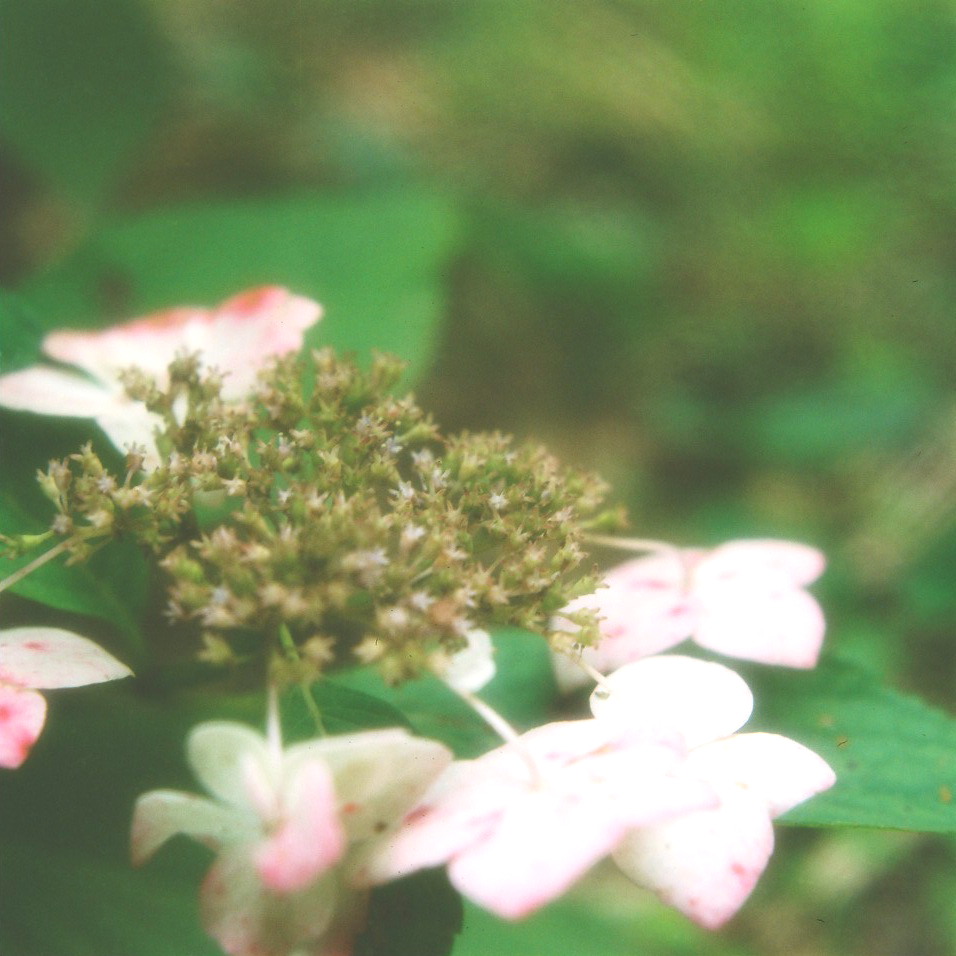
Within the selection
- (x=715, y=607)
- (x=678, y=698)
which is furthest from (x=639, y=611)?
(x=678, y=698)

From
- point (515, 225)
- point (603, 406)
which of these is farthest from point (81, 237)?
point (603, 406)

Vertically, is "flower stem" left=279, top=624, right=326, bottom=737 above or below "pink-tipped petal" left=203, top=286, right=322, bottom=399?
below

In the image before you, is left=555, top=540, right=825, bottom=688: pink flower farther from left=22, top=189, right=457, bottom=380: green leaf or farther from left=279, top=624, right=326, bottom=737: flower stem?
left=22, top=189, right=457, bottom=380: green leaf

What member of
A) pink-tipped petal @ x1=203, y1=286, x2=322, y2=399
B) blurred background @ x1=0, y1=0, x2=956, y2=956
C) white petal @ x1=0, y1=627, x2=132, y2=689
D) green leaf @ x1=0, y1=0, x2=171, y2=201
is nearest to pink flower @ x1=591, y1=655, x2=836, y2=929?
white petal @ x1=0, y1=627, x2=132, y2=689

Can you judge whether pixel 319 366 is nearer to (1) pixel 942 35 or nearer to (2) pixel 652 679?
(2) pixel 652 679

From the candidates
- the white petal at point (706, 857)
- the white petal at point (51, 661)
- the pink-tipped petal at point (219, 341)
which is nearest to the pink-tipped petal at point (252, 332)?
the pink-tipped petal at point (219, 341)

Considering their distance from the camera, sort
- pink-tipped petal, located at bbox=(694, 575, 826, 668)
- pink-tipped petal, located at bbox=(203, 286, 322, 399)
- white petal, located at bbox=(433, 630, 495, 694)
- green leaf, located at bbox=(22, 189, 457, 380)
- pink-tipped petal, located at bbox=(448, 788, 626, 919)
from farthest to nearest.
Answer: green leaf, located at bbox=(22, 189, 457, 380)
pink-tipped petal, located at bbox=(203, 286, 322, 399)
pink-tipped petal, located at bbox=(694, 575, 826, 668)
white petal, located at bbox=(433, 630, 495, 694)
pink-tipped petal, located at bbox=(448, 788, 626, 919)

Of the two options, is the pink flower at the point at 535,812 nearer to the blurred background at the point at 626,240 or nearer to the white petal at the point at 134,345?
the white petal at the point at 134,345
